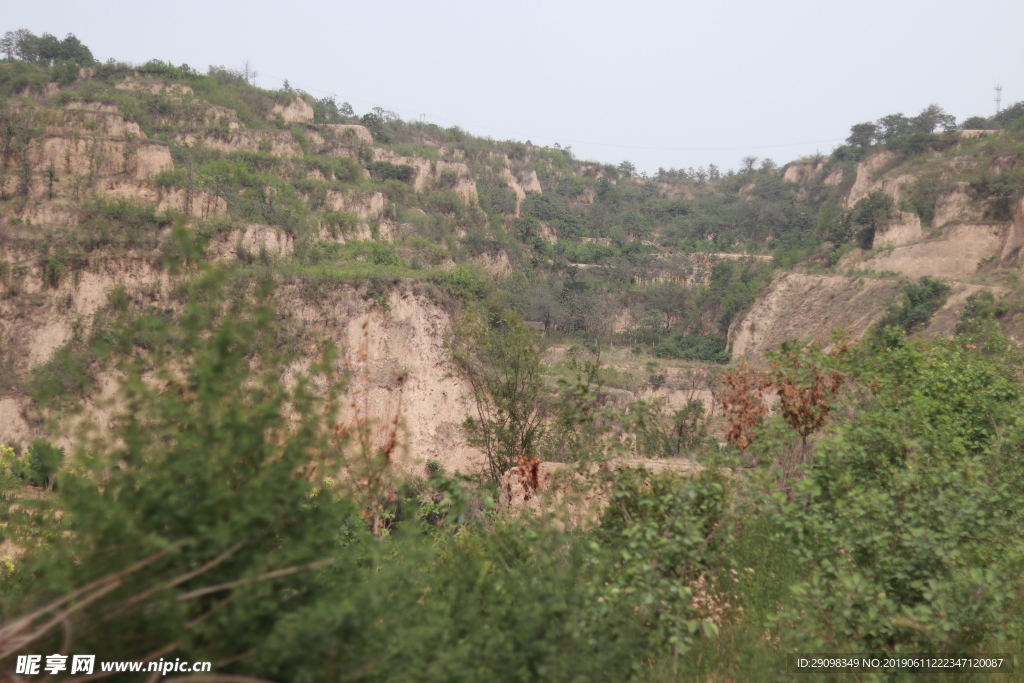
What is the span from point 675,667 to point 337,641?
75.8 inches

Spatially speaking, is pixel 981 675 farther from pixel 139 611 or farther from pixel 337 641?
pixel 139 611

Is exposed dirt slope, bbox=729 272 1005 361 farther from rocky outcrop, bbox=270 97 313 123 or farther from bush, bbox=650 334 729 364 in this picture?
rocky outcrop, bbox=270 97 313 123

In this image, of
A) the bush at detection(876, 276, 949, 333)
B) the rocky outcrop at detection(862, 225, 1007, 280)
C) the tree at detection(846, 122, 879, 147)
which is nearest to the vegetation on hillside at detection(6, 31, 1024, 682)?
the bush at detection(876, 276, 949, 333)

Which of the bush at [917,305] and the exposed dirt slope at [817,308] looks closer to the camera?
the exposed dirt slope at [817,308]

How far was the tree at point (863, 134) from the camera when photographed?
210ft

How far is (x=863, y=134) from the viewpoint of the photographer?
212 ft

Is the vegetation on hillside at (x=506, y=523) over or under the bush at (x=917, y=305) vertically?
under

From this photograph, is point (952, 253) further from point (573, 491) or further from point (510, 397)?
point (573, 491)

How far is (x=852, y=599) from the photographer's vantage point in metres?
3.57

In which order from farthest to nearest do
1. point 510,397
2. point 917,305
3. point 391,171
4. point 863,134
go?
point 863,134
point 391,171
point 917,305
point 510,397

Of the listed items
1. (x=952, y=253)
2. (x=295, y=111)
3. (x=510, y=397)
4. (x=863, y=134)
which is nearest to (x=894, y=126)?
(x=863, y=134)

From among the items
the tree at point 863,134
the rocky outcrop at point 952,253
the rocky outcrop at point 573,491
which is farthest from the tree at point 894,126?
the rocky outcrop at point 573,491

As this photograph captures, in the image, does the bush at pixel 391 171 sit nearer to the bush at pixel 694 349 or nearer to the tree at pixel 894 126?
the bush at pixel 694 349

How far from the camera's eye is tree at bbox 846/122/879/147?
6406 cm
